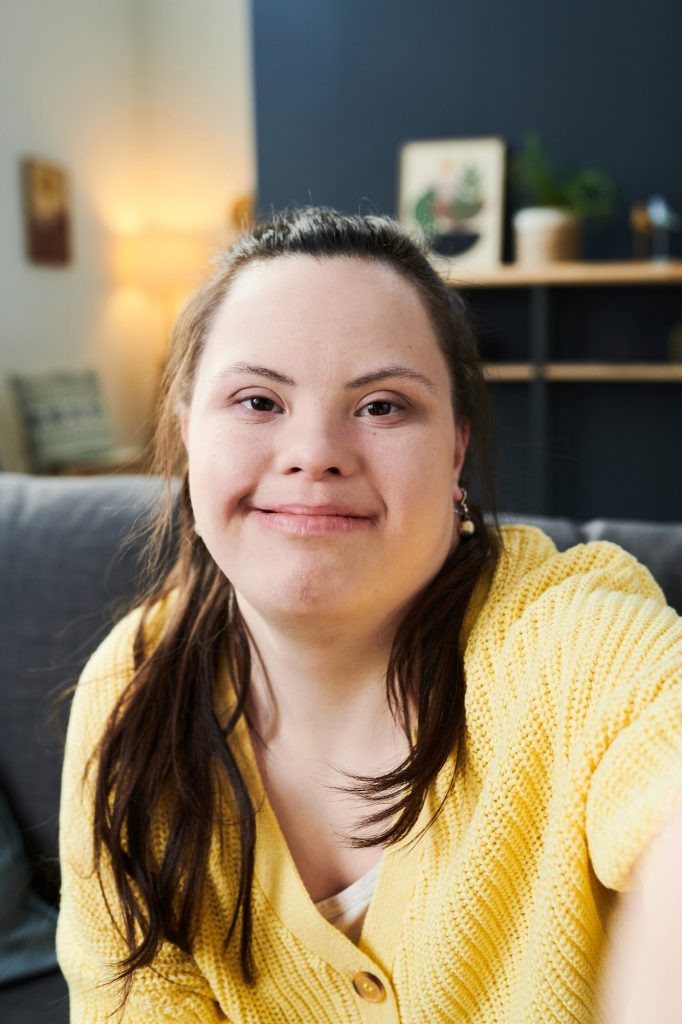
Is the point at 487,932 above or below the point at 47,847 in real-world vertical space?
above

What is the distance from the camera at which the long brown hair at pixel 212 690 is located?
92 centimetres

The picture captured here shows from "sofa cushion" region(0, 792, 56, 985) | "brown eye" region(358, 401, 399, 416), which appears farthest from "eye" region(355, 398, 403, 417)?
"sofa cushion" region(0, 792, 56, 985)

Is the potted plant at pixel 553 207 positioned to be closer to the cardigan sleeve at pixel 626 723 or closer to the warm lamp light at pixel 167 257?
the warm lamp light at pixel 167 257

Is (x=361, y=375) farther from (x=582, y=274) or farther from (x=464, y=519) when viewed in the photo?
(x=582, y=274)

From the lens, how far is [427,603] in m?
0.93

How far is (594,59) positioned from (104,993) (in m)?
4.10

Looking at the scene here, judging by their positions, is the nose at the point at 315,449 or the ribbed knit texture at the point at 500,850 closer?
the ribbed knit texture at the point at 500,850

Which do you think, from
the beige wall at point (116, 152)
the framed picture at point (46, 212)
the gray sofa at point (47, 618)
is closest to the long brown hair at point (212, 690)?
the gray sofa at point (47, 618)

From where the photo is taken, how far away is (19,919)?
133 cm

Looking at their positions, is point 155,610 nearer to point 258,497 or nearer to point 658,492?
point 258,497

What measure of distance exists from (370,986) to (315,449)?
505mm

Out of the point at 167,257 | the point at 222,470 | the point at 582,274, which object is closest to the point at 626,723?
the point at 222,470

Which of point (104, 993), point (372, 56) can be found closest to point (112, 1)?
point (372, 56)

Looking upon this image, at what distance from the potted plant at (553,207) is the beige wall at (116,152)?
101 inches
